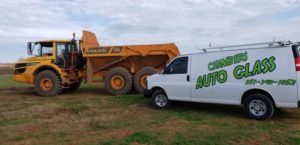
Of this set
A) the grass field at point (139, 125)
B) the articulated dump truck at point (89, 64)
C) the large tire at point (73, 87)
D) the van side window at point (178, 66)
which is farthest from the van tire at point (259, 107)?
the large tire at point (73, 87)

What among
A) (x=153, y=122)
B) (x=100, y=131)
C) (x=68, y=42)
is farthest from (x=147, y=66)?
(x=100, y=131)

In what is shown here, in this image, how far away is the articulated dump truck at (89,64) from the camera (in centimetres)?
1614

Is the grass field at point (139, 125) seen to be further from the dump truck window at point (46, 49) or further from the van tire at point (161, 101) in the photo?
the dump truck window at point (46, 49)

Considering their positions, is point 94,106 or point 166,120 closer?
point 166,120

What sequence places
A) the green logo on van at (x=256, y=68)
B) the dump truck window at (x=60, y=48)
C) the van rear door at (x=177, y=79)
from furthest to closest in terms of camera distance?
the dump truck window at (x=60, y=48), the van rear door at (x=177, y=79), the green logo on van at (x=256, y=68)

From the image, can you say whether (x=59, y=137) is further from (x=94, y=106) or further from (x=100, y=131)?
(x=94, y=106)

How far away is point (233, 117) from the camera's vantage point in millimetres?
10367

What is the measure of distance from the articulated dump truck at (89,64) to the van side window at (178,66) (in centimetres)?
399

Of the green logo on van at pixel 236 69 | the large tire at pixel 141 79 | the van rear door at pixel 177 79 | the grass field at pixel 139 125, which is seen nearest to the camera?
the grass field at pixel 139 125

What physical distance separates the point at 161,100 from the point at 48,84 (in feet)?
23.0

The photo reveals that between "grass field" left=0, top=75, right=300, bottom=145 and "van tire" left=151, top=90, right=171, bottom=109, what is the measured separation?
340 mm

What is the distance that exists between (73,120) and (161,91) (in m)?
3.22

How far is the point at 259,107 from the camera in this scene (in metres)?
9.91

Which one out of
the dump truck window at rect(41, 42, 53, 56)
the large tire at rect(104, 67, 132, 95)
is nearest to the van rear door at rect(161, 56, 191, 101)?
the large tire at rect(104, 67, 132, 95)
